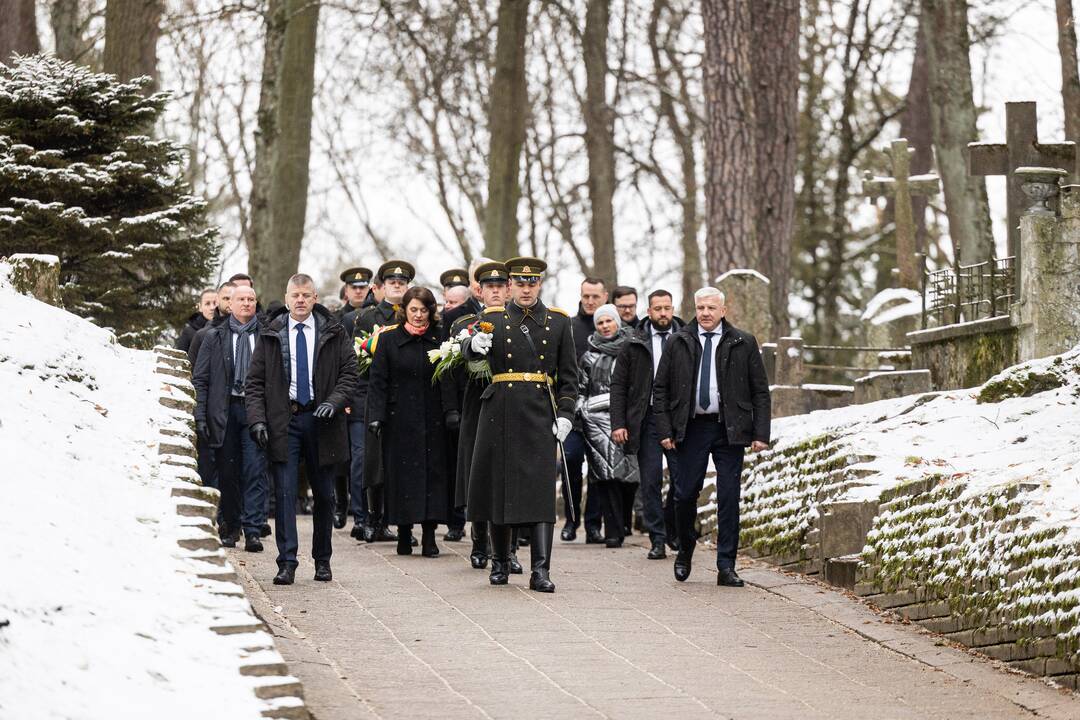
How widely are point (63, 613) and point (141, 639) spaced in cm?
32

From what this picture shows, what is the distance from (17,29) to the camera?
19234mm

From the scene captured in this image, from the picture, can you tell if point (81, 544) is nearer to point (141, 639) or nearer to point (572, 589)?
point (141, 639)

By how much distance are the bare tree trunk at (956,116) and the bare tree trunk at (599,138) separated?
26.4 ft

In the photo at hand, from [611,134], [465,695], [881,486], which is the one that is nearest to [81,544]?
[465,695]

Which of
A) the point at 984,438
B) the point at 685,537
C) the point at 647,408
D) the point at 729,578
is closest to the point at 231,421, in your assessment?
the point at 647,408

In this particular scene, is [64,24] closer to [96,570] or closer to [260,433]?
[260,433]

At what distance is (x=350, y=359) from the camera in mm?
11250

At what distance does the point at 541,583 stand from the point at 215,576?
11.7ft

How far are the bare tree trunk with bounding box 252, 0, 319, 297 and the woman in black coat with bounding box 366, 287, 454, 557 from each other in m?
6.87

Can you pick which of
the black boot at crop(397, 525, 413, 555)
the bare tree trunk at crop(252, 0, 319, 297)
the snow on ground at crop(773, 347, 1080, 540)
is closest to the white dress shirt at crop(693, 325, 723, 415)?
the snow on ground at crop(773, 347, 1080, 540)

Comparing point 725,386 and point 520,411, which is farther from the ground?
point 725,386

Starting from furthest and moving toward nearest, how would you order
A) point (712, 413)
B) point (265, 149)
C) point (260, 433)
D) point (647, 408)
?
point (265, 149) → point (647, 408) → point (712, 413) → point (260, 433)

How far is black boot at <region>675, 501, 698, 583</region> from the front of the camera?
1162 cm

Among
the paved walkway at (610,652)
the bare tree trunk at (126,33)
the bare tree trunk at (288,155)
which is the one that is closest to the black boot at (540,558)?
the paved walkway at (610,652)
